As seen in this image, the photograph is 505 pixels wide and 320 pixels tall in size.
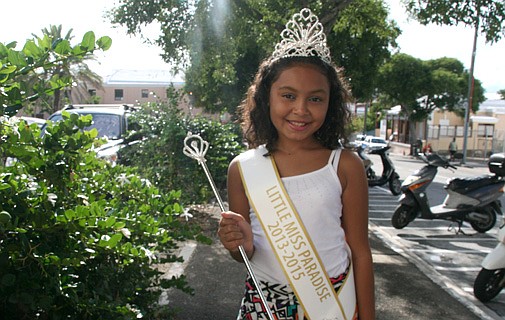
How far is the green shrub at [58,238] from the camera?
1.84 meters

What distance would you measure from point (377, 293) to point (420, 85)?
3522cm

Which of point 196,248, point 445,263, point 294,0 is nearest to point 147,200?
point 196,248

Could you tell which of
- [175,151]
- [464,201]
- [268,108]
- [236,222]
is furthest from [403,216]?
[236,222]

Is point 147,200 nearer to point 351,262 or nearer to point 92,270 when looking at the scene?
point 92,270

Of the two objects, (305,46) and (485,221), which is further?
(485,221)

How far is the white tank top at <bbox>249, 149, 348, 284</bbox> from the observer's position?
188cm

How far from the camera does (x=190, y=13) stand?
8.48 meters

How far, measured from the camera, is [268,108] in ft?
7.00

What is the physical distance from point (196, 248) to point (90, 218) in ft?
13.8

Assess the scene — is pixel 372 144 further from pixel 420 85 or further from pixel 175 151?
pixel 175 151

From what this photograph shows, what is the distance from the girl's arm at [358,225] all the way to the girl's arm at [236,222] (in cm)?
36

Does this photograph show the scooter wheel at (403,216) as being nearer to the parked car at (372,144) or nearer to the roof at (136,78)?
the parked car at (372,144)

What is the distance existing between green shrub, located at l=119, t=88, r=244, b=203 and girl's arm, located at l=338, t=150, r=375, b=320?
4.62 metres

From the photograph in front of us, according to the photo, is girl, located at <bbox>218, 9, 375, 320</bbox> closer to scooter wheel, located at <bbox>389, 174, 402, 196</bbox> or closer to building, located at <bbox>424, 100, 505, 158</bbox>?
scooter wheel, located at <bbox>389, 174, 402, 196</bbox>
